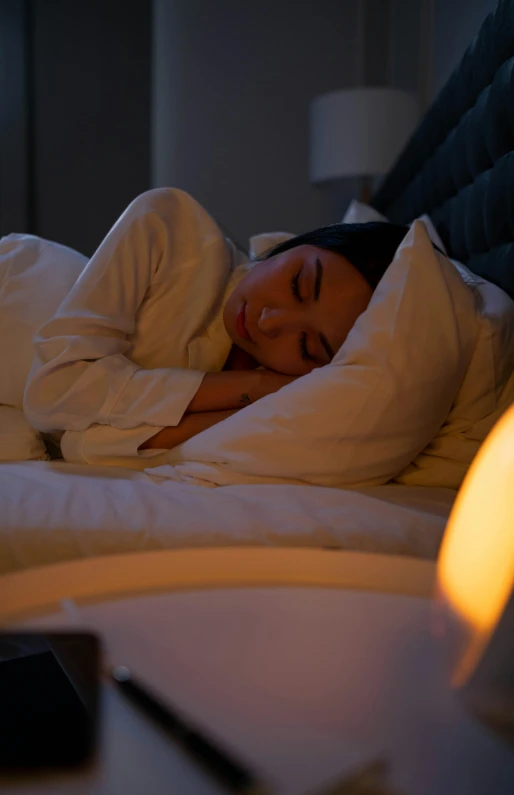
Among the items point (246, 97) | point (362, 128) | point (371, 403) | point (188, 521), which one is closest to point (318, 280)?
point (371, 403)

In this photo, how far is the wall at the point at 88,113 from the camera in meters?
3.13

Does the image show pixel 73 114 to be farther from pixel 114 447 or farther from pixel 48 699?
pixel 48 699

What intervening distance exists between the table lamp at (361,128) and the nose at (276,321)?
171cm

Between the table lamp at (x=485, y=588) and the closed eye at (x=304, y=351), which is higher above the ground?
the table lamp at (x=485, y=588)

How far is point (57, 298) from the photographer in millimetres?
1196

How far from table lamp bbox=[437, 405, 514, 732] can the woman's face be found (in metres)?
0.80

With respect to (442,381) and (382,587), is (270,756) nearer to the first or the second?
(382,587)

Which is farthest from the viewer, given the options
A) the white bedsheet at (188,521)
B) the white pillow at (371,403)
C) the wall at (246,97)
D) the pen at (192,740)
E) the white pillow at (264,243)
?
the wall at (246,97)

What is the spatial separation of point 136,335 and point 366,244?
449 mm

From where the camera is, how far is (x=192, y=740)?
0.23 metres

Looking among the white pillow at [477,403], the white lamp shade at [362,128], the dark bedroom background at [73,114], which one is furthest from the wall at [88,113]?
the white pillow at [477,403]

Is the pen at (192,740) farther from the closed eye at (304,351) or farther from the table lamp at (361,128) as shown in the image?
the table lamp at (361,128)

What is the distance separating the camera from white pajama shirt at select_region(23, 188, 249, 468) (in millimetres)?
994

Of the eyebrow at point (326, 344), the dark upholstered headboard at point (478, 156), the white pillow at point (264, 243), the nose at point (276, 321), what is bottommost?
the eyebrow at point (326, 344)
